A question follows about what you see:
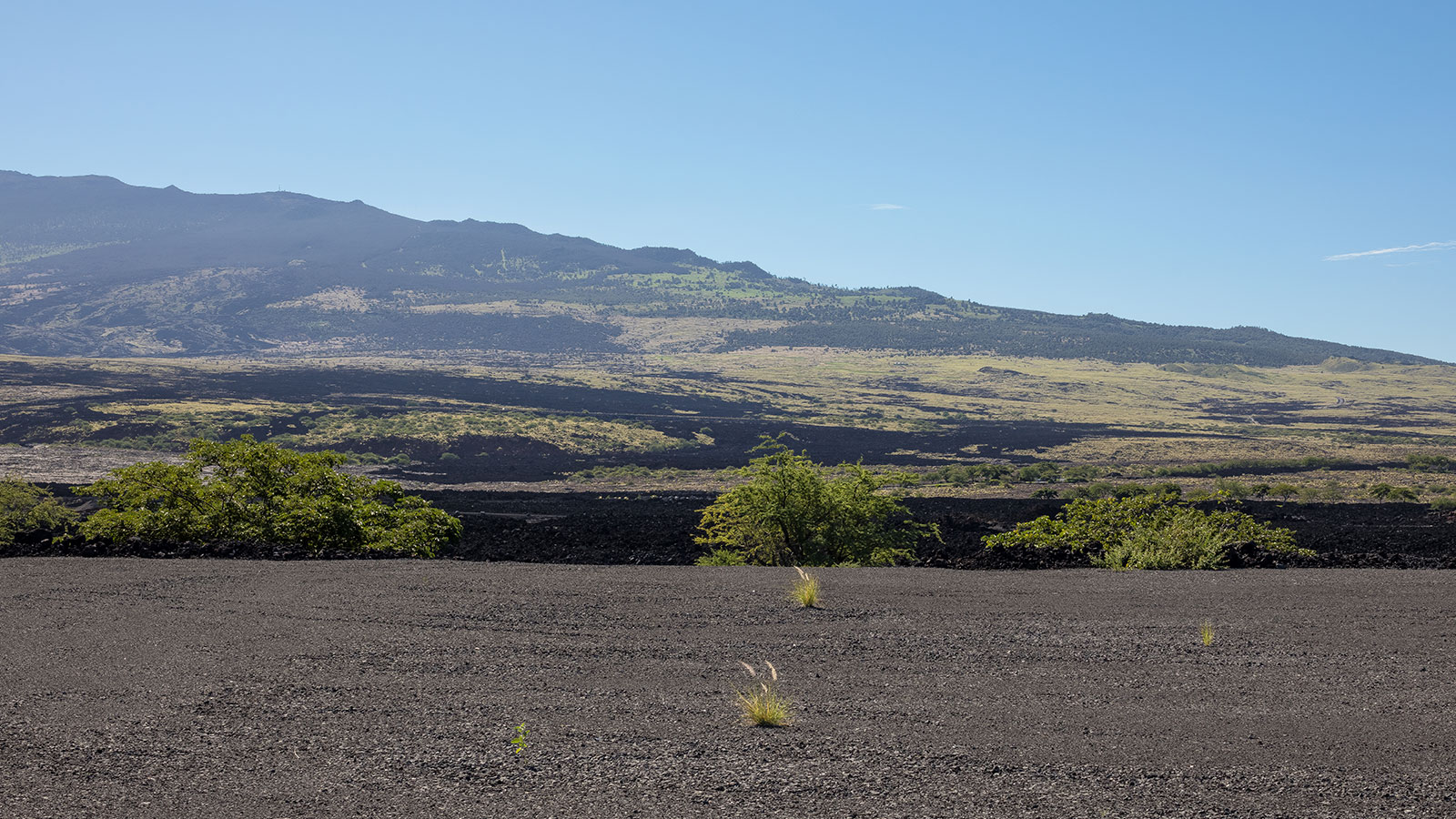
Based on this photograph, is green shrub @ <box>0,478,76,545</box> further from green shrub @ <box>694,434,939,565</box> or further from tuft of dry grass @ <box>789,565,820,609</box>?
tuft of dry grass @ <box>789,565,820,609</box>

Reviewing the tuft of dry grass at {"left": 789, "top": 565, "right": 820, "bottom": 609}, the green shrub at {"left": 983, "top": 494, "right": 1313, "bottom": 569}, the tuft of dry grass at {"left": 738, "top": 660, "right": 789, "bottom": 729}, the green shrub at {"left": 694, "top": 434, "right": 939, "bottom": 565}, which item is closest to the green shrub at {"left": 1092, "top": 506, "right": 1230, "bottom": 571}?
the green shrub at {"left": 983, "top": 494, "right": 1313, "bottom": 569}

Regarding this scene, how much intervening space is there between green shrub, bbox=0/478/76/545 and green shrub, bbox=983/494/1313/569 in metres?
14.9

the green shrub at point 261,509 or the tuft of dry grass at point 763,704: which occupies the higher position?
the tuft of dry grass at point 763,704

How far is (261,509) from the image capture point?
47.4 feet

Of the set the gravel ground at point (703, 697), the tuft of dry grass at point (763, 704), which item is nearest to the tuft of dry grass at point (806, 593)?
the gravel ground at point (703, 697)

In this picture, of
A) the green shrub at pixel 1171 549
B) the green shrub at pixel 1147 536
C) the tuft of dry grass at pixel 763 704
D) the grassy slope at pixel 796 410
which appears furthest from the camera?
the grassy slope at pixel 796 410

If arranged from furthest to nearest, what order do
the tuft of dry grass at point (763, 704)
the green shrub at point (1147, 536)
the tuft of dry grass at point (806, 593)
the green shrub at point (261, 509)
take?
the green shrub at point (261, 509), the green shrub at point (1147, 536), the tuft of dry grass at point (806, 593), the tuft of dry grass at point (763, 704)

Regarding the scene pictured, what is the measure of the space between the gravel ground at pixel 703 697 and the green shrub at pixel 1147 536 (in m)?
1.91

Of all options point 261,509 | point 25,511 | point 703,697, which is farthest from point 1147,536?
point 25,511

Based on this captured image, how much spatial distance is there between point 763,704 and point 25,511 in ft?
48.2

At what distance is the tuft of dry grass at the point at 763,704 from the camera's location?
627 cm

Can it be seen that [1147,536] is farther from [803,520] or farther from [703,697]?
[703,697]

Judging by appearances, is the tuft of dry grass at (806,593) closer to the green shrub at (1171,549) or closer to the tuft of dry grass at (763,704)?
the tuft of dry grass at (763,704)

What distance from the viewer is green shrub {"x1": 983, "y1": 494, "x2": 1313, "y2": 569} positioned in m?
12.7
